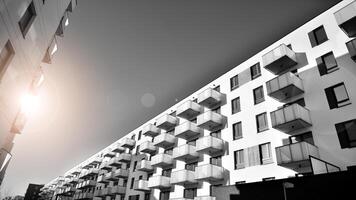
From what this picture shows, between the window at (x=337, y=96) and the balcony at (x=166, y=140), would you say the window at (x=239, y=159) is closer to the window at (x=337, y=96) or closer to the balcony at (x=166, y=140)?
the window at (x=337, y=96)

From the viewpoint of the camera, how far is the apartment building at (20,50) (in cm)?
980

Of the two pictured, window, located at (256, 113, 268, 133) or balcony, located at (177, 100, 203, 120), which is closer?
window, located at (256, 113, 268, 133)

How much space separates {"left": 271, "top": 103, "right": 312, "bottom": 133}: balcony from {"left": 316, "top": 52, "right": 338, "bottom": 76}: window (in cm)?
371

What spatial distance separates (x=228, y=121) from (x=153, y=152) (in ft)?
55.7

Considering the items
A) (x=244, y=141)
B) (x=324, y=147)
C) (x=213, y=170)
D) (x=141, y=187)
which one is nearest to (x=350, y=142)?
(x=324, y=147)

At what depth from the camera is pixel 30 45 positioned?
1246 cm

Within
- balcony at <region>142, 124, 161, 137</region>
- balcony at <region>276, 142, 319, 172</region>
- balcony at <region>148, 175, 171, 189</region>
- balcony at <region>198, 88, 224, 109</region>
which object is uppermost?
balcony at <region>198, 88, 224, 109</region>

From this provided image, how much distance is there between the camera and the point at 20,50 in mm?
11312

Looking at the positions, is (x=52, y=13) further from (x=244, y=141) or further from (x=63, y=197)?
(x=63, y=197)

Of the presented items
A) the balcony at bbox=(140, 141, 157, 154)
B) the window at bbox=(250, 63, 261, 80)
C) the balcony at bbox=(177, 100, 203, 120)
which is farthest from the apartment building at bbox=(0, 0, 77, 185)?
the balcony at bbox=(140, 141, 157, 154)

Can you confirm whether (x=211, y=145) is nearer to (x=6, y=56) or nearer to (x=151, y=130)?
(x=151, y=130)

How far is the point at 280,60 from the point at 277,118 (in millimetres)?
5923

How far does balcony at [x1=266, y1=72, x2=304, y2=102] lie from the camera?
19.0 metres

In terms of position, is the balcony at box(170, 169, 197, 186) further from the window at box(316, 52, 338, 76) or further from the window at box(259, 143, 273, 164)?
the window at box(316, 52, 338, 76)
